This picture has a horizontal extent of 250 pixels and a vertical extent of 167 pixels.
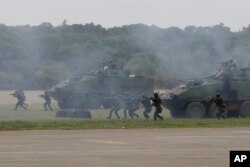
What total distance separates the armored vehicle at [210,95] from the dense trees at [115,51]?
7883 mm

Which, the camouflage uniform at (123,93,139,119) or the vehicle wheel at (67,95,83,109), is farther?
the vehicle wheel at (67,95,83,109)

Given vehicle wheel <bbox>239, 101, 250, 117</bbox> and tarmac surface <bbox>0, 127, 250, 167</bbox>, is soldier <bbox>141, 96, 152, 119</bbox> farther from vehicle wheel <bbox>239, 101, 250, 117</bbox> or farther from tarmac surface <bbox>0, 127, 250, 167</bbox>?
tarmac surface <bbox>0, 127, 250, 167</bbox>

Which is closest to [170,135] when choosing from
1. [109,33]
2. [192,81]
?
[192,81]

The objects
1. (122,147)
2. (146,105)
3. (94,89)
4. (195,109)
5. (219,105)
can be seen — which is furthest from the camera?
(94,89)

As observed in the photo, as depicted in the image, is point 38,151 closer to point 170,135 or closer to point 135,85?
point 170,135

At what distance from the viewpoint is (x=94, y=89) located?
44500 mm

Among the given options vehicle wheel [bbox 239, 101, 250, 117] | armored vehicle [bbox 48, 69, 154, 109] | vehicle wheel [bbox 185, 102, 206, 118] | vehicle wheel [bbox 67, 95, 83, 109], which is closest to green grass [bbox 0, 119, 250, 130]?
vehicle wheel [bbox 185, 102, 206, 118]

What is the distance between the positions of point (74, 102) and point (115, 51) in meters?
15.9

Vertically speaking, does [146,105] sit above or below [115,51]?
below

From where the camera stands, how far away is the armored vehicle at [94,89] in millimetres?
43781

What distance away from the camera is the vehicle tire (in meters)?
43.8

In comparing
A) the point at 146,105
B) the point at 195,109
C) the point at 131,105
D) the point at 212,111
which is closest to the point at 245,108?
the point at 212,111

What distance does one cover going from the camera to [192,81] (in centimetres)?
3709

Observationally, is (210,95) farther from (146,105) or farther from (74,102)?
(74,102)
